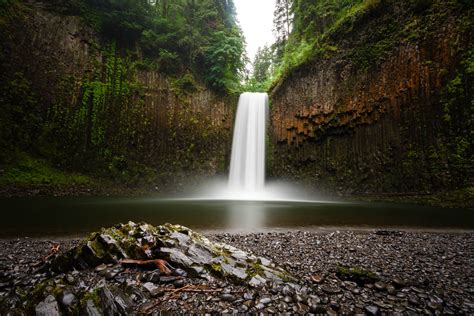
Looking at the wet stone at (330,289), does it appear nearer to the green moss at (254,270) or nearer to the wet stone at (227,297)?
the green moss at (254,270)

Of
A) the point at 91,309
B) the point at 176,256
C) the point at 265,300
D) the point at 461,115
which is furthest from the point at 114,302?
the point at 461,115

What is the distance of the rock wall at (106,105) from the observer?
55.0 ft

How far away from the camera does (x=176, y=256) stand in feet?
9.53

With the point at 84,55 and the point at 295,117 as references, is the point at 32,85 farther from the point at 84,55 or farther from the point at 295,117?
the point at 295,117

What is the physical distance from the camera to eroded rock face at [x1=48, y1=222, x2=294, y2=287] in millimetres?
2719

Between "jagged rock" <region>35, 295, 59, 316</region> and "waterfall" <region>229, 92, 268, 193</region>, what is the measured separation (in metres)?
17.9

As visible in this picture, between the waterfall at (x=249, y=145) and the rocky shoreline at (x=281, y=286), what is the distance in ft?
53.4

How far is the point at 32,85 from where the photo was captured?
653 inches

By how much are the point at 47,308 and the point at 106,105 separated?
19702mm

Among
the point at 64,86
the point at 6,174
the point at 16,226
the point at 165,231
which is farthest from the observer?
the point at 64,86

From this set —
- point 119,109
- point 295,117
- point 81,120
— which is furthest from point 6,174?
point 295,117

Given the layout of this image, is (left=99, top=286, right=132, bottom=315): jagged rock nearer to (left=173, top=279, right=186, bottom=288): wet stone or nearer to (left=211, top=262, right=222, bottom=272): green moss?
(left=173, top=279, right=186, bottom=288): wet stone

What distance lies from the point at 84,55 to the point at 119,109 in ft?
17.9

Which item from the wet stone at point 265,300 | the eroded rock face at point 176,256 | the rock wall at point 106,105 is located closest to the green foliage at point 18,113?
the rock wall at point 106,105
